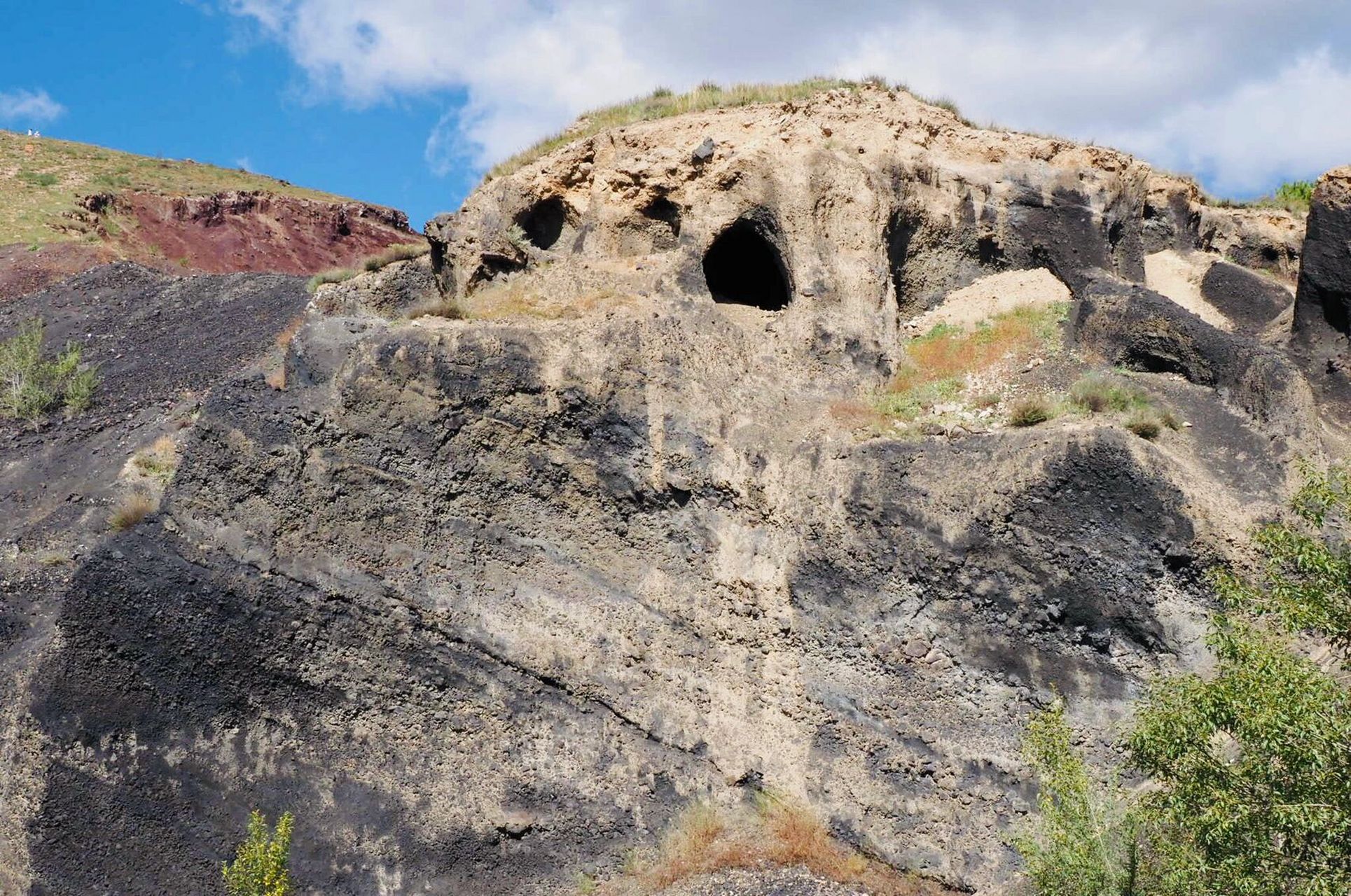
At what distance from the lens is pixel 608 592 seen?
47.7ft

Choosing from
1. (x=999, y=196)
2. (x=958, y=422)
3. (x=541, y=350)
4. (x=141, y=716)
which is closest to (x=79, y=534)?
(x=141, y=716)

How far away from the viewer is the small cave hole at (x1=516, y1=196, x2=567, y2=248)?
18.1 m

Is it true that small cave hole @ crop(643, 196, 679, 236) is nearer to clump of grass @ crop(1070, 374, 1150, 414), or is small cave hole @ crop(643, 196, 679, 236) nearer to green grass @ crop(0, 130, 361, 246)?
clump of grass @ crop(1070, 374, 1150, 414)

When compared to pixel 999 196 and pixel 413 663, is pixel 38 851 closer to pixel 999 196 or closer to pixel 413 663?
pixel 413 663

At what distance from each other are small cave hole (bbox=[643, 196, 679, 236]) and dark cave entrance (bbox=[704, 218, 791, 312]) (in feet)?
2.77

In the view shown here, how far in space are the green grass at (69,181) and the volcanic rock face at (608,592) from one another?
29.1 metres

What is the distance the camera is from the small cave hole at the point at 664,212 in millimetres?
17094

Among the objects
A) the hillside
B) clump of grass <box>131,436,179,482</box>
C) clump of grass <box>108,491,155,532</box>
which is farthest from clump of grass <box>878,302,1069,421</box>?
the hillside

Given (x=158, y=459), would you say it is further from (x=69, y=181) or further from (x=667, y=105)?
(x=69, y=181)

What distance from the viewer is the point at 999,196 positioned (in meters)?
17.9

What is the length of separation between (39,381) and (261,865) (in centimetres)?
1485

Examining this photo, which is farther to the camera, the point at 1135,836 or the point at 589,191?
the point at 589,191

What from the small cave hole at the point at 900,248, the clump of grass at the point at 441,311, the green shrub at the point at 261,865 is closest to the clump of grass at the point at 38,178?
the clump of grass at the point at 441,311

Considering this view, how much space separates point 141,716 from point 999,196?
593 inches
